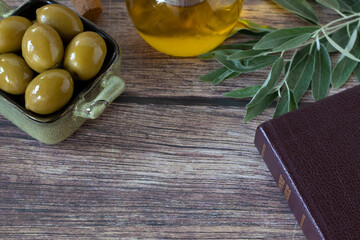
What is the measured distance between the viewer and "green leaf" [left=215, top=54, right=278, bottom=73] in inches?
25.9

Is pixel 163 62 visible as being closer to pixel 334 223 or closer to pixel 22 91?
pixel 22 91

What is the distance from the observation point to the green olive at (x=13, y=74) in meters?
0.53

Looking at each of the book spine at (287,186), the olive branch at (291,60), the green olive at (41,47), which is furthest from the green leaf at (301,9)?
the green olive at (41,47)

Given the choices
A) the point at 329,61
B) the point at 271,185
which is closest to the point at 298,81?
the point at 329,61

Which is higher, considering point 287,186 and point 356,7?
point 356,7

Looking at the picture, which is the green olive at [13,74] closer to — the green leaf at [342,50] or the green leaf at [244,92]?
the green leaf at [244,92]

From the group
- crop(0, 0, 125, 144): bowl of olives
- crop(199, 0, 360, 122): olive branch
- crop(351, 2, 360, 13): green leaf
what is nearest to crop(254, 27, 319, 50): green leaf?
crop(199, 0, 360, 122): olive branch

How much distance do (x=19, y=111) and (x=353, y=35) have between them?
0.46 m

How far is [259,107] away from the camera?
0.64m

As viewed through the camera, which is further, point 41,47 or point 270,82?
point 270,82

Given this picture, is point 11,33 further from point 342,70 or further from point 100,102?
point 342,70

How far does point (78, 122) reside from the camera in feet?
1.92

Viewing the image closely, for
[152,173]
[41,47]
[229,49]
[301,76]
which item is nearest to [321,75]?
[301,76]

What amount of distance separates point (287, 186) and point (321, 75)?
0.20 m
